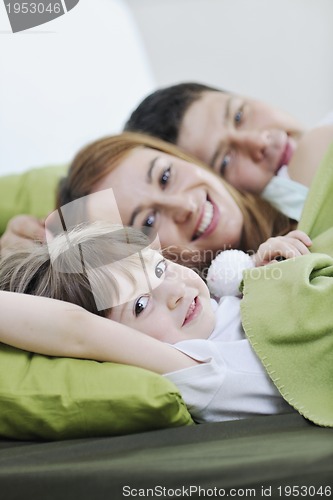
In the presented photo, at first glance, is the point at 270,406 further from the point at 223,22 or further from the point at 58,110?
the point at 223,22

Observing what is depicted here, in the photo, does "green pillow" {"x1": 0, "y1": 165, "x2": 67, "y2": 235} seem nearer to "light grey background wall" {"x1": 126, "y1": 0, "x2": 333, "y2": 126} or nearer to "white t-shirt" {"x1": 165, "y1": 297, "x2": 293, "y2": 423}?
"white t-shirt" {"x1": 165, "y1": 297, "x2": 293, "y2": 423}

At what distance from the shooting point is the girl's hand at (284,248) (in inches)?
40.9

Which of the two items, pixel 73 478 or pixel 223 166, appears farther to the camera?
pixel 223 166

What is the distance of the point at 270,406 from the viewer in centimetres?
85

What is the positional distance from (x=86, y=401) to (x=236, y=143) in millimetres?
942

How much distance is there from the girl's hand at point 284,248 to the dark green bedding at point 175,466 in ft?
1.11

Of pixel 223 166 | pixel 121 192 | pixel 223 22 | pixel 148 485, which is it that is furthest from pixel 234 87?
pixel 148 485

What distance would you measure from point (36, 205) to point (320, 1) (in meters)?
1.67

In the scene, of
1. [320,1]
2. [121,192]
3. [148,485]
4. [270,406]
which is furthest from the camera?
[320,1]

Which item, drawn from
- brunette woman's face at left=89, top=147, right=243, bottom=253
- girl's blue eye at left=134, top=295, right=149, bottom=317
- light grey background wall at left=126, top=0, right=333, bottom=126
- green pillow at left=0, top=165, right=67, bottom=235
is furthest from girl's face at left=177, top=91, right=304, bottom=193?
light grey background wall at left=126, top=0, right=333, bottom=126

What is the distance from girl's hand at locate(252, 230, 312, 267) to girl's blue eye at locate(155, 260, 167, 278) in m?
0.21

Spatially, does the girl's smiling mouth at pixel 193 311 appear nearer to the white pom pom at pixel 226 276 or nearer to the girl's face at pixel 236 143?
the white pom pom at pixel 226 276

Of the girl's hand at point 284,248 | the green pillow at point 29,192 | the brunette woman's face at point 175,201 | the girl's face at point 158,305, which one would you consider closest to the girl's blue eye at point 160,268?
the girl's face at point 158,305

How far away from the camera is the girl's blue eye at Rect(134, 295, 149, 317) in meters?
0.87
